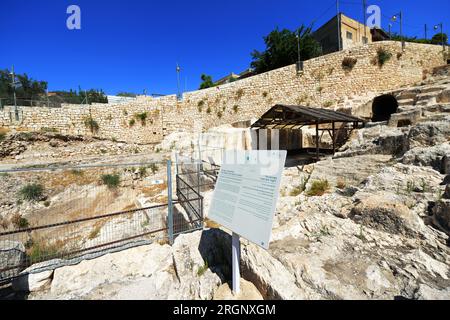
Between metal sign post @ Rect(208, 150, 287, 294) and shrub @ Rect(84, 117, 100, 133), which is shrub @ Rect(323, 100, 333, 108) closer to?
metal sign post @ Rect(208, 150, 287, 294)

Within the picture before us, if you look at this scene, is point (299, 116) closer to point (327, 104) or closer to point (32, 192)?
point (327, 104)

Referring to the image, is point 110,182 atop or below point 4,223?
atop

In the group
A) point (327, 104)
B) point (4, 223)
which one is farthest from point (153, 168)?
point (327, 104)

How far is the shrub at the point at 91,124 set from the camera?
639 inches

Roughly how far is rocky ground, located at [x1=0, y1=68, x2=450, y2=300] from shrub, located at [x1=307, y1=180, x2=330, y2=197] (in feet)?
2.55

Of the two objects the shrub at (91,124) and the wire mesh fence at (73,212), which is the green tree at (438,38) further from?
the shrub at (91,124)

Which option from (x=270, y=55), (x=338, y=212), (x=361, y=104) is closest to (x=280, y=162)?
(x=338, y=212)

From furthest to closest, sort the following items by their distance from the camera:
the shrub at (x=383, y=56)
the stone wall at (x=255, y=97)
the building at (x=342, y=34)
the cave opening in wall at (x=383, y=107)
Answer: the building at (x=342, y=34)
the stone wall at (x=255, y=97)
the shrub at (x=383, y=56)
the cave opening in wall at (x=383, y=107)

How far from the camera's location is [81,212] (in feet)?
20.6

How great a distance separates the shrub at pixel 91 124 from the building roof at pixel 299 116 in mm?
13206

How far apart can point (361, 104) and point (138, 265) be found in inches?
652

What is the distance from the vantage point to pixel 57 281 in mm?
2885

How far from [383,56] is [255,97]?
10052 mm

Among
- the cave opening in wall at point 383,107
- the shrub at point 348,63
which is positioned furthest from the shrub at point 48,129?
the cave opening in wall at point 383,107
